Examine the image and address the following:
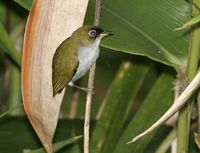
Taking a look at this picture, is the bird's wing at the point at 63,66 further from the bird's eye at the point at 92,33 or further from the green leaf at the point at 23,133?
the green leaf at the point at 23,133

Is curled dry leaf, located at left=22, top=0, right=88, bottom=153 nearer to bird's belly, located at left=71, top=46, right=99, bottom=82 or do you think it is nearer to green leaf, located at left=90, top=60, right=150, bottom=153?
bird's belly, located at left=71, top=46, right=99, bottom=82

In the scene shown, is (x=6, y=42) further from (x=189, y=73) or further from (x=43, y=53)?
(x=189, y=73)

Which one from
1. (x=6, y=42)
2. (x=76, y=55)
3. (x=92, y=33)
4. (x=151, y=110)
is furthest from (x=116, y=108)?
(x=6, y=42)

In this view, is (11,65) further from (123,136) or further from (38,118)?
(38,118)

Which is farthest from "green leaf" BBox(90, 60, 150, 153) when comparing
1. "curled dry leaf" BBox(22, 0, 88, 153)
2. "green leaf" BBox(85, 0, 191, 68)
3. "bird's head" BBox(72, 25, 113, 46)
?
"curled dry leaf" BBox(22, 0, 88, 153)

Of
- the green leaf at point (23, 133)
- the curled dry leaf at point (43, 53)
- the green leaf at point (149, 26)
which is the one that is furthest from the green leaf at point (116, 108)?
the curled dry leaf at point (43, 53)
